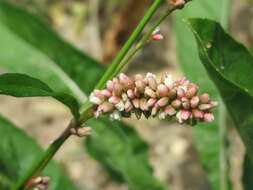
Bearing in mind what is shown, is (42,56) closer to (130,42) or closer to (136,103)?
(130,42)

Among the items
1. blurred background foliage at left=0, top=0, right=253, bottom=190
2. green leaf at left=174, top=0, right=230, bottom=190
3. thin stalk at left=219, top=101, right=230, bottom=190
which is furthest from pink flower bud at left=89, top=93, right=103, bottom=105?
thin stalk at left=219, top=101, right=230, bottom=190

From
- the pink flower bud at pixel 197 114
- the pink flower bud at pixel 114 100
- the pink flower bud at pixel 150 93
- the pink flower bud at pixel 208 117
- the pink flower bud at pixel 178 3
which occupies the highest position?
the pink flower bud at pixel 178 3

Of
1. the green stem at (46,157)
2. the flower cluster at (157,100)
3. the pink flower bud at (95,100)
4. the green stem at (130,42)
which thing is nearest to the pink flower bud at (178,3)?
the green stem at (130,42)

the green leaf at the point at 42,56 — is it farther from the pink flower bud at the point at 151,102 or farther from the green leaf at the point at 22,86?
the pink flower bud at the point at 151,102

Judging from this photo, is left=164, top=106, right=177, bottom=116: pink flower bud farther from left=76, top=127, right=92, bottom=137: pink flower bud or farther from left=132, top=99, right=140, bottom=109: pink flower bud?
left=76, top=127, right=92, bottom=137: pink flower bud

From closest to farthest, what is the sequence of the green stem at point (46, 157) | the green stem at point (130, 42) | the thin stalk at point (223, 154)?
the green stem at point (130, 42) < the green stem at point (46, 157) < the thin stalk at point (223, 154)
